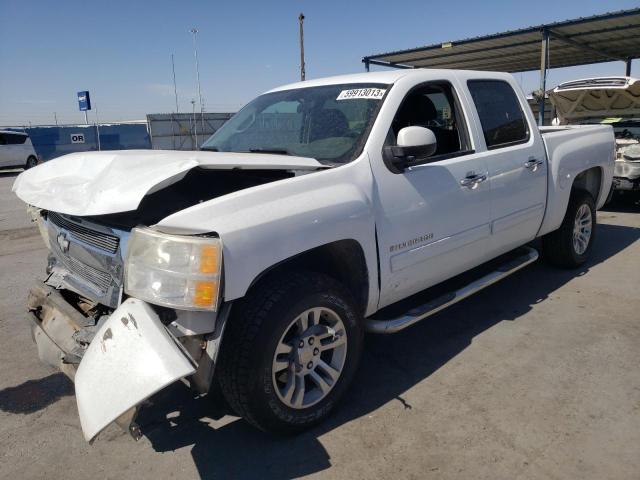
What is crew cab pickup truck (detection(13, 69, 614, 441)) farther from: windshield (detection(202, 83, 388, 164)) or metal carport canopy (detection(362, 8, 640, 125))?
metal carport canopy (detection(362, 8, 640, 125))

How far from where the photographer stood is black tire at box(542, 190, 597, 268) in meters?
5.04

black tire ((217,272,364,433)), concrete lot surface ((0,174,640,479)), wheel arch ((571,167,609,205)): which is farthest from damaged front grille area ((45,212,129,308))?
wheel arch ((571,167,609,205))

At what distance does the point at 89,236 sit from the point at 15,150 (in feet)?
73.6

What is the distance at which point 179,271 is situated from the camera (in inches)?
86.4

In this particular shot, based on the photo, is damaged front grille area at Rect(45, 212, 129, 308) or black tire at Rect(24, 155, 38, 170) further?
black tire at Rect(24, 155, 38, 170)

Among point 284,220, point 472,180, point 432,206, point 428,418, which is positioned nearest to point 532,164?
point 472,180

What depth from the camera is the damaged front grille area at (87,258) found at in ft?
8.36

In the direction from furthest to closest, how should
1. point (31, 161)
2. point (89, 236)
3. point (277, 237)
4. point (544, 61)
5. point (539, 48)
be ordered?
point (31, 161) → point (539, 48) → point (544, 61) → point (89, 236) → point (277, 237)

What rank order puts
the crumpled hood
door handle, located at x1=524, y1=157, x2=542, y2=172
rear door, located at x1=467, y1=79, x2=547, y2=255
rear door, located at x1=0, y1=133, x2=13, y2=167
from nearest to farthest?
1. the crumpled hood
2. rear door, located at x1=467, y1=79, x2=547, y2=255
3. door handle, located at x1=524, y1=157, x2=542, y2=172
4. rear door, located at x1=0, y1=133, x2=13, y2=167

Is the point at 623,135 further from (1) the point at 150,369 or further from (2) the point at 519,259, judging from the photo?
(1) the point at 150,369

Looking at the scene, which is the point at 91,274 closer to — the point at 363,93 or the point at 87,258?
the point at 87,258

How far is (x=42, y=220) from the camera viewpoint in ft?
10.8

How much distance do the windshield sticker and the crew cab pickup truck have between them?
0.04 feet

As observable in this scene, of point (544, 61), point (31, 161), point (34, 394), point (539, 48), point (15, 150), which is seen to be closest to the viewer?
point (34, 394)
